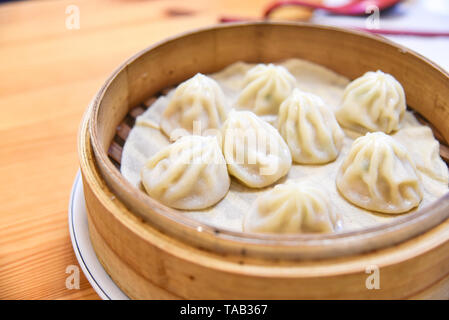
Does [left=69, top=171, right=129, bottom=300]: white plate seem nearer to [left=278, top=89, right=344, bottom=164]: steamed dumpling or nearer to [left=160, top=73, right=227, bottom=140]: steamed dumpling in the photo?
[left=160, top=73, right=227, bottom=140]: steamed dumpling

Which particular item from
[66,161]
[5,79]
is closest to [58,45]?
[5,79]

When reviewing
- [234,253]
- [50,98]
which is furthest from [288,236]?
[50,98]

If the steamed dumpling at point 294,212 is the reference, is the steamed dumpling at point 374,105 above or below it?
above

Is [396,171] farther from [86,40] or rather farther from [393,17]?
[86,40]

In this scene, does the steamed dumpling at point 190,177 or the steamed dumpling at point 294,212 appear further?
the steamed dumpling at point 190,177

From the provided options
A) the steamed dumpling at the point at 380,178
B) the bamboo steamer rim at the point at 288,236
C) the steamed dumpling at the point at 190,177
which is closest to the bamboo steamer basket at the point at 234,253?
the bamboo steamer rim at the point at 288,236

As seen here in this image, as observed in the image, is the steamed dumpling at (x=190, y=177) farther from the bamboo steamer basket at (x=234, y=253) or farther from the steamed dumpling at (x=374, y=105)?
the steamed dumpling at (x=374, y=105)

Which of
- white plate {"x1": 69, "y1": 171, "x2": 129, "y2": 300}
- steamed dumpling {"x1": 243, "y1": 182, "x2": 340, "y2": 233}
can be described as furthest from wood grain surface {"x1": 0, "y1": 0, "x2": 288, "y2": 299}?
steamed dumpling {"x1": 243, "y1": 182, "x2": 340, "y2": 233}
